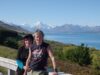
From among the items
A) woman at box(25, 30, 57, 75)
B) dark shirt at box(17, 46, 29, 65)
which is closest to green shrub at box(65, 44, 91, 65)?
dark shirt at box(17, 46, 29, 65)

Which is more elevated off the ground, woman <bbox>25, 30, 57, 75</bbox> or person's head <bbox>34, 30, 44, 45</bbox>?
person's head <bbox>34, 30, 44, 45</bbox>

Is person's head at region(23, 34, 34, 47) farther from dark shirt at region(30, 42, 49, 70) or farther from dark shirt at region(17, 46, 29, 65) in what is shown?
dark shirt at region(30, 42, 49, 70)

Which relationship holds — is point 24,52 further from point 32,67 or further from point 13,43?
point 13,43

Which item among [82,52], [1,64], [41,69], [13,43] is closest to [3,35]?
[13,43]

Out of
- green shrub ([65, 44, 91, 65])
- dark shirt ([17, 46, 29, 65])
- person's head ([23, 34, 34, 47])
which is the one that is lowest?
green shrub ([65, 44, 91, 65])

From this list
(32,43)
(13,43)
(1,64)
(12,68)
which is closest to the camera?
(32,43)

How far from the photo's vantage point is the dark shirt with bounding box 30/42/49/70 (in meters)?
7.09

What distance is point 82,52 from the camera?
30.2 meters

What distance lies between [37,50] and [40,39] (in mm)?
228

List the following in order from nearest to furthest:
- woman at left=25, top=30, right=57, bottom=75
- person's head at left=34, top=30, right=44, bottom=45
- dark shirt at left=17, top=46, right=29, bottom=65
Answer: person's head at left=34, top=30, right=44, bottom=45 < woman at left=25, top=30, right=57, bottom=75 < dark shirt at left=17, top=46, right=29, bottom=65

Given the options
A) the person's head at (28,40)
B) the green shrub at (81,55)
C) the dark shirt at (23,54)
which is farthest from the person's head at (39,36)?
the green shrub at (81,55)

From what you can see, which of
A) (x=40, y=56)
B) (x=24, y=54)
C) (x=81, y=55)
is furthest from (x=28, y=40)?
(x=81, y=55)

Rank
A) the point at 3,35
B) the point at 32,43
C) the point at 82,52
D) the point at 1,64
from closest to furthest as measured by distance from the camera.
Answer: the point at 32,43
the point at 1,64
the point at 82,52
the point at 3,35

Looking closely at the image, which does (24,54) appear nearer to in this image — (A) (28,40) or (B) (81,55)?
(A) (28,40)
